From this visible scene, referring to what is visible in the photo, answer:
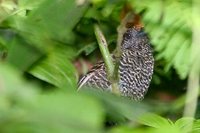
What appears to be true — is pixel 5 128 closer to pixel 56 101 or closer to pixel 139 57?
pixel 56 101

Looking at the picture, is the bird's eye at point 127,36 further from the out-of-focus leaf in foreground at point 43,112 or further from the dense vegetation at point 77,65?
the out-of-focus leaf in foreground at point 43,112

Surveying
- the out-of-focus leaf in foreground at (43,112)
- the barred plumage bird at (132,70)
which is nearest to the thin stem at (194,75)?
the out-of-focus leaf in foreground at (43,112)

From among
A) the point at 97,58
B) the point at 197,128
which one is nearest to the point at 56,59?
the point at 197,128

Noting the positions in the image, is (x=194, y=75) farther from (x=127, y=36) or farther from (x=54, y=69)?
(x=127, y=36)

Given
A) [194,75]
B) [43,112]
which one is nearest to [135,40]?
[194,75]

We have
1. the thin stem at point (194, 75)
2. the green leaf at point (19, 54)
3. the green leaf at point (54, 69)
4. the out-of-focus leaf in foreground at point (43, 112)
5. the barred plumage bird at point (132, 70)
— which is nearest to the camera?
the out-of-focus leaf in foreground at point (43, 112)

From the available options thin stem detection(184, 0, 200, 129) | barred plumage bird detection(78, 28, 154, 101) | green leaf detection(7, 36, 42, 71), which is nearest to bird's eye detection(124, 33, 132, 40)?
barred plumage bird detection(78, 28, 154, 101)

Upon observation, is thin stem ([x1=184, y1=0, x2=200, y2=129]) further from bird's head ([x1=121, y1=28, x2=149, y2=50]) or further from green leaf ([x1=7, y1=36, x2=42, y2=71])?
bird's head ([x1=121, y1=28, x2=149, y2=50])
